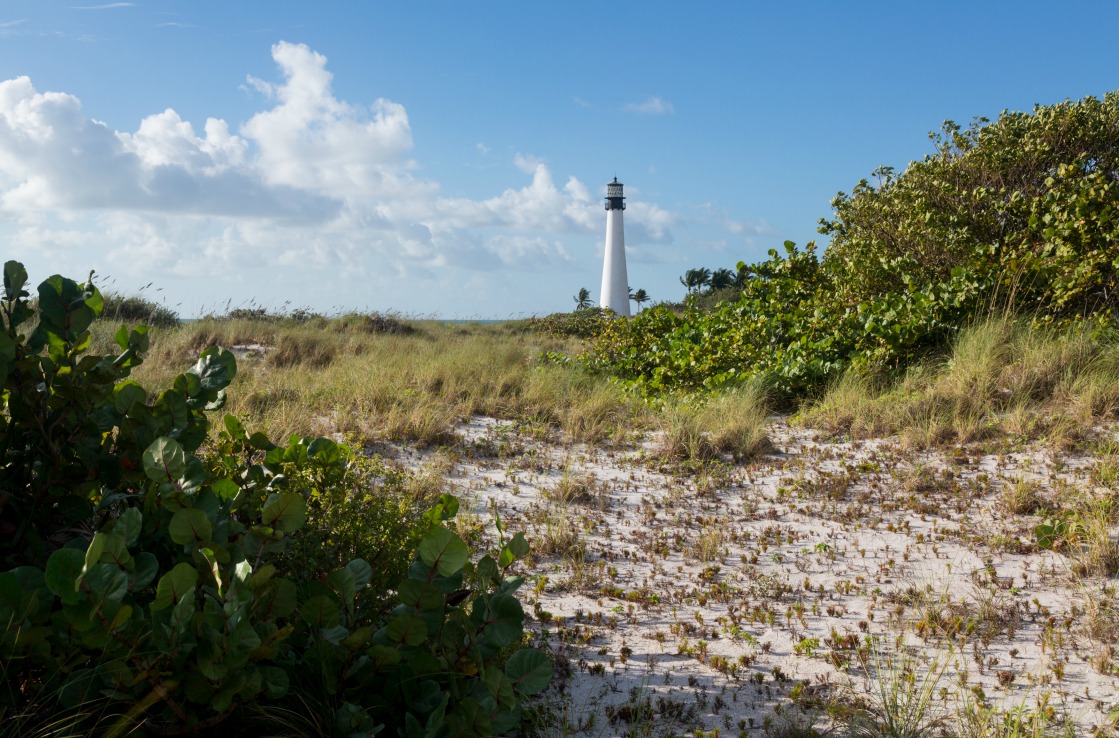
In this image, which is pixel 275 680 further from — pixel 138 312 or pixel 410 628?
pixel 138 312

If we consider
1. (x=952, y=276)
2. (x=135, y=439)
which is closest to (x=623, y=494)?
(x=135, y=439)

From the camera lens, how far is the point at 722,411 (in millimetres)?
8516

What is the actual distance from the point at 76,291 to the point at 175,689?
131 cm

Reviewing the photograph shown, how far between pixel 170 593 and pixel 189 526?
22cm

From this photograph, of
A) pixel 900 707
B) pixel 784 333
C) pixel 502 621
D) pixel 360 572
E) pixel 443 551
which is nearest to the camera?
pixel 443 551

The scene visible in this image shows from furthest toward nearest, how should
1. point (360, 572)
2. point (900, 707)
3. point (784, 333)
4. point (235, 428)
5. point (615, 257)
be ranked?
1. point (615, 257)
2. point (784, 333)
3. point (900, 707)
4. point (235, 428)
5. point (360, 572)

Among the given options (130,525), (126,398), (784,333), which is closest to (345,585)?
(130,525)

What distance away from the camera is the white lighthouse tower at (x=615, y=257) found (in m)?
48.0

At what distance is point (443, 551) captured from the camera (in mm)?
2463

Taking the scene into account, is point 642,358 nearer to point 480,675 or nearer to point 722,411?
point 722,411

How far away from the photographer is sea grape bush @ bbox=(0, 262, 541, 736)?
2.08 meters

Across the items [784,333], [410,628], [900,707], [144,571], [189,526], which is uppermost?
[784,333]

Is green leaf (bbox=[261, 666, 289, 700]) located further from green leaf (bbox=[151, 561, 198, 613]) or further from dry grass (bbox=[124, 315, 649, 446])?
dry grass (bbox=[124, 315, 649, 446])

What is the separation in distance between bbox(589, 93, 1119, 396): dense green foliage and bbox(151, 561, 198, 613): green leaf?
8471 mm
